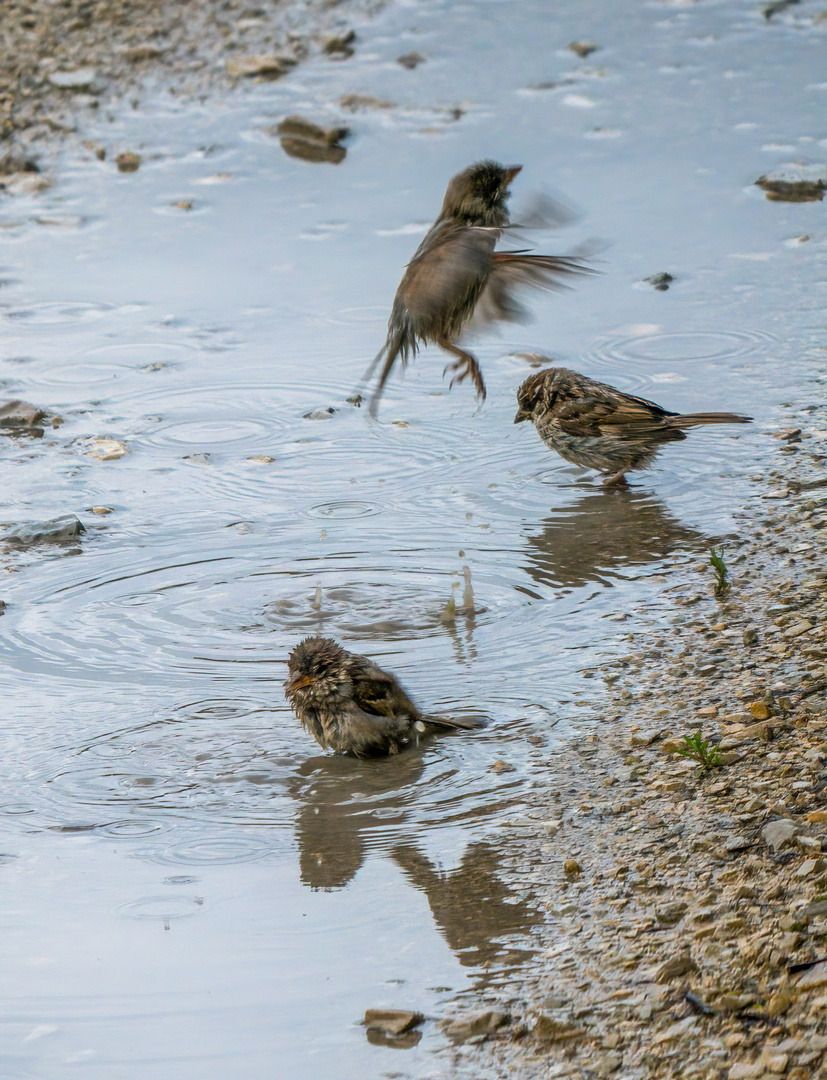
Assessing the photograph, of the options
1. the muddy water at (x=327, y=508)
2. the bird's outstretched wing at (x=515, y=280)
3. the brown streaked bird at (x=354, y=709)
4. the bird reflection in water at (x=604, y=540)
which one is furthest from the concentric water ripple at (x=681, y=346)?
the brown streaked bird at (x=354, y=709)

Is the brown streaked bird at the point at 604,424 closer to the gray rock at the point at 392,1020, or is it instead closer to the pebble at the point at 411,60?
the gray rock at the point at 392,1020

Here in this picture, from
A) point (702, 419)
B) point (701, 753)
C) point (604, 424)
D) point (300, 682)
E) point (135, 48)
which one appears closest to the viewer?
point (701, 753)

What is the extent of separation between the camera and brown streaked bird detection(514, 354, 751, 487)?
24.4ft

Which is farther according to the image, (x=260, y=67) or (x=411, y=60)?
(x=411, y=60)

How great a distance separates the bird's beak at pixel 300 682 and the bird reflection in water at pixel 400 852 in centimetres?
28

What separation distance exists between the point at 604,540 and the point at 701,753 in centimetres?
262

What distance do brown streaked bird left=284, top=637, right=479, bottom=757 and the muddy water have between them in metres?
0.09

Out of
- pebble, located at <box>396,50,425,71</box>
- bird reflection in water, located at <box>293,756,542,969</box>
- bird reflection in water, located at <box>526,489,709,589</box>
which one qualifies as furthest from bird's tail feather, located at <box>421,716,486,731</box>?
pebble, located at <box>396,50,425,71</box>

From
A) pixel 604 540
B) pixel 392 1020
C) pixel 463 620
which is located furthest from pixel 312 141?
pixel 392 1020

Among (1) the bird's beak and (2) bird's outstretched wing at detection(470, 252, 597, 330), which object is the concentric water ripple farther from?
(1) the bird's beak

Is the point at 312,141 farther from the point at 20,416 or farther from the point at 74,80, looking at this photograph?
the point at 20,416

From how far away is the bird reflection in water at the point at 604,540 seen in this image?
6.60 meters

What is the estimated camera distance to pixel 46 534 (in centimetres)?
718

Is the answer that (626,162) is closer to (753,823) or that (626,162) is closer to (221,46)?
(221,46)
